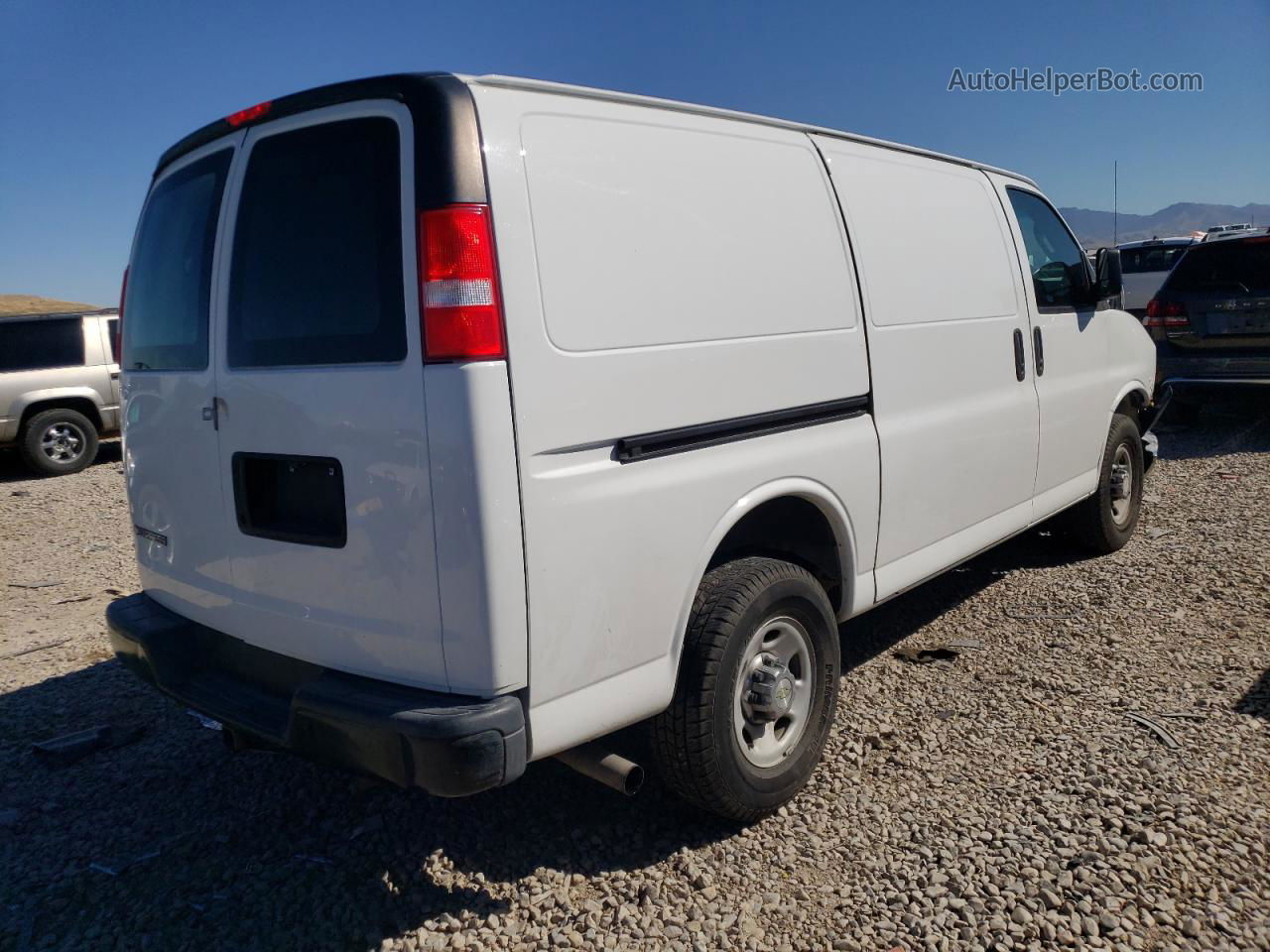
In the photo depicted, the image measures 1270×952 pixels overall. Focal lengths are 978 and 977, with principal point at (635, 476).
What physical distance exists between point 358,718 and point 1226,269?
9659mm

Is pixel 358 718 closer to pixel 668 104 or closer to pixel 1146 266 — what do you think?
pixel 668 104

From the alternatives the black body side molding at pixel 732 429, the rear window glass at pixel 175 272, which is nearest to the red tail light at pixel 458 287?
the black body side molding at pixel 732 429

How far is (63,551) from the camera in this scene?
25.5 feet

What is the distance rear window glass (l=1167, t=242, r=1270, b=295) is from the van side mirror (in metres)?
4.71

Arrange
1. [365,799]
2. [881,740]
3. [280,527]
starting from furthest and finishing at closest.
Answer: [881,740] < [365,799] < [280,527]

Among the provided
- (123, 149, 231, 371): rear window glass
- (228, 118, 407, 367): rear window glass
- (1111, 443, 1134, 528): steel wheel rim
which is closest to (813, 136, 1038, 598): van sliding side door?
(1111, 443, 1134, 528): steel wheel rim

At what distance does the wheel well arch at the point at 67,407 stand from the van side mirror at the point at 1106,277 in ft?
36.1

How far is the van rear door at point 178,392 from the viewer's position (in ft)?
9.84

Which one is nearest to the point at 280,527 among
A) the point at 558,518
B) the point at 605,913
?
the point at 558,518

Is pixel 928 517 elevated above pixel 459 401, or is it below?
below

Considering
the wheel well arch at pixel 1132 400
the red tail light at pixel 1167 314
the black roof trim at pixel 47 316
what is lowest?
the wheel well arch at pixel 1132 400

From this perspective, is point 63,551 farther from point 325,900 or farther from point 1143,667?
point 1143,667

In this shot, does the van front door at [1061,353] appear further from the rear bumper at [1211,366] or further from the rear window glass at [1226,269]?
the rear window glass at [1226,269]

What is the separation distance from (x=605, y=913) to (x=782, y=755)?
2.66 feet
